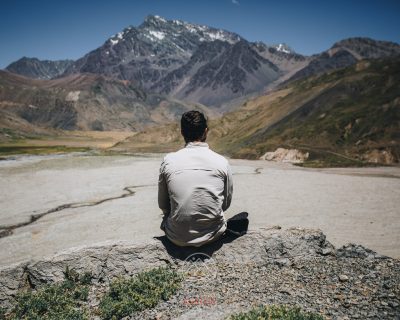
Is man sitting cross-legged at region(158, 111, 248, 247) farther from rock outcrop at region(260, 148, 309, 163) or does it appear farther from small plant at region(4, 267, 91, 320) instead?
rock outcrop at region(260, 148, 309, 163)

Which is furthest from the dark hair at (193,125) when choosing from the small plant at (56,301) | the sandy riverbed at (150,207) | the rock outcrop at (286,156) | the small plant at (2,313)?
the rock outcrop at (286,156)

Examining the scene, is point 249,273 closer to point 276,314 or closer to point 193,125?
point 276,314

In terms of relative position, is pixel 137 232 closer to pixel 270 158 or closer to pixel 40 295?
pixel 40 295

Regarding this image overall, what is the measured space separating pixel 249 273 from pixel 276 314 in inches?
73.1

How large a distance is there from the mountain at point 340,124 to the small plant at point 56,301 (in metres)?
35.5

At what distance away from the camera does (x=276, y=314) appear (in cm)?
520

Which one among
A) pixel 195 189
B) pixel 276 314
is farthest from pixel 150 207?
pixel 276 314

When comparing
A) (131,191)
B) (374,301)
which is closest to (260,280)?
(374,301)

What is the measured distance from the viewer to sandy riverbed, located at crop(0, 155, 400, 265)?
48.6 ft

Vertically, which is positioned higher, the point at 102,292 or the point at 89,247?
the point at 89,247

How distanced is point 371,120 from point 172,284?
142 feet

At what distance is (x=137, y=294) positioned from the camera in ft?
20.7

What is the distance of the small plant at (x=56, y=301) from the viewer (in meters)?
6.35

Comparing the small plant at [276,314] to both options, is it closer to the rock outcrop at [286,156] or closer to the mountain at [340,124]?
the mountain at [340,124]
